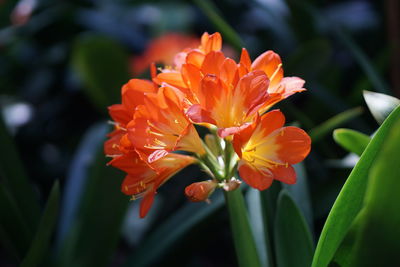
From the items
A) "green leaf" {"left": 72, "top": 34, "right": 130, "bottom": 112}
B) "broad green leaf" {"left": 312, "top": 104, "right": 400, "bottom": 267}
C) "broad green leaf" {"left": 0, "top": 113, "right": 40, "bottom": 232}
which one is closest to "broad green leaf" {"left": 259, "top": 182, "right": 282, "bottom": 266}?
"broad green leaf" {"left": 312, "top": 104, "right": 400, "bottom": 267}

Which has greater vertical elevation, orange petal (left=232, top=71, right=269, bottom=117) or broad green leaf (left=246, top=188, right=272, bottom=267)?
orange petal (left=232, top=71, right=269, bottom=117)

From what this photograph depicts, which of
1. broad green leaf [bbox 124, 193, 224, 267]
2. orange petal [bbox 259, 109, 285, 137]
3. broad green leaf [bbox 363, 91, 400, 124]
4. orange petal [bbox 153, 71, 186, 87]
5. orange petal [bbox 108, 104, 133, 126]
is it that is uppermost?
orange petal [bbox 153, 71, 186, 87]

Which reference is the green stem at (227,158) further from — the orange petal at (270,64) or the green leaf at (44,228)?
the green leaf at (44,228)

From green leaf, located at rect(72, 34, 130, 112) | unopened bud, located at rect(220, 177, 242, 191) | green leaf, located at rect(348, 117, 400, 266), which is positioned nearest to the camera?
green leaf, located at rect(348, 117, 400, 266)

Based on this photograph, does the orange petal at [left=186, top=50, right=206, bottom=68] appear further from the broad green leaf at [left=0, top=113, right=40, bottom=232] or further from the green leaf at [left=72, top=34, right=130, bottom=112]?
the green leaf at [left=72, top=34, right=130, bottom=112]

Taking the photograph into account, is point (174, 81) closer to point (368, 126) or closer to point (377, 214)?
point (377, 214)

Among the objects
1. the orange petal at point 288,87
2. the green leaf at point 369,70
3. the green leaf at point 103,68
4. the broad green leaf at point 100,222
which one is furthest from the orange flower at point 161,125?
the green leaf at point 103,68

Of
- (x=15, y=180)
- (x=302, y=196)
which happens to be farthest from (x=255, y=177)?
(x=15, y=180)
